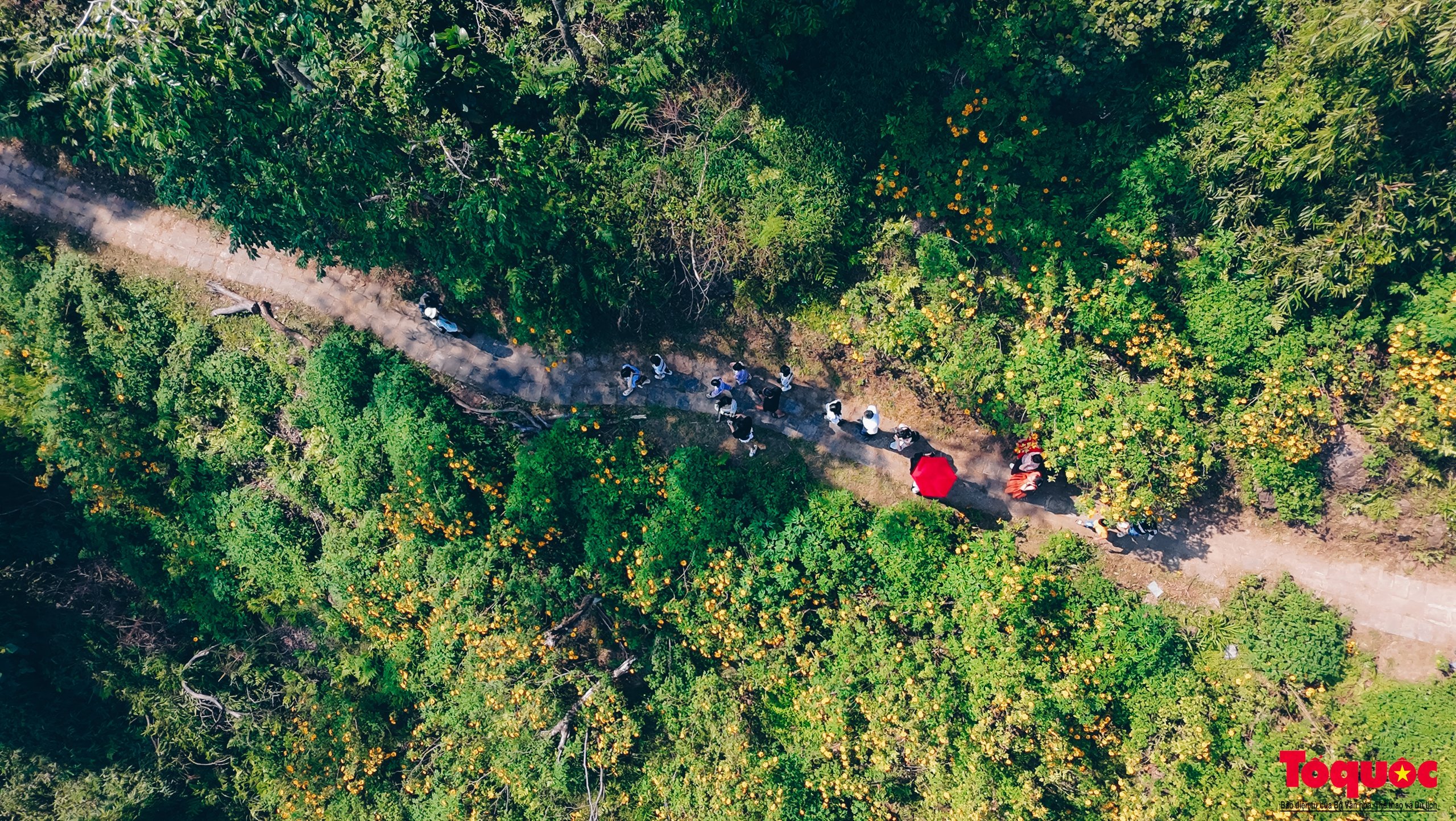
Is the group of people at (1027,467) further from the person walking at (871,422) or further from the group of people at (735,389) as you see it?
the group of people at (735,389)

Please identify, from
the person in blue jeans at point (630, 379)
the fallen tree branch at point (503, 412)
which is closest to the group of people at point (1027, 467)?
the person in blue jeans at point (630, 379)

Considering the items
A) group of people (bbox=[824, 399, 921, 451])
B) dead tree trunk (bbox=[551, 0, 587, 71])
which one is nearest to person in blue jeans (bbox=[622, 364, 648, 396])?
group of people (bbox=[824, 399, 921, 451])

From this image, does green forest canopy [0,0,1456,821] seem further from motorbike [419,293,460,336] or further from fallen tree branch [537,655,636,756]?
motorbike [419,293,460,336]

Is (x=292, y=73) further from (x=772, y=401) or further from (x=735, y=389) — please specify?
(x=772, y=401)

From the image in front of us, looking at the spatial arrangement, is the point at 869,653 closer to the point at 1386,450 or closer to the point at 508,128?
the point at 1386,450

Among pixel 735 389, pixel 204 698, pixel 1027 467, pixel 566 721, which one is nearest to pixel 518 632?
pixel 566 721

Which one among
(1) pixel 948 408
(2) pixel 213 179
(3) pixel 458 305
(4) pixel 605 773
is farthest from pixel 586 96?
(4) pixel 605 773
